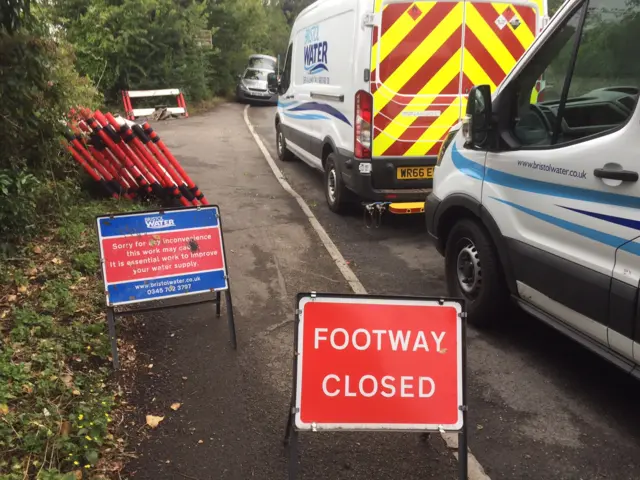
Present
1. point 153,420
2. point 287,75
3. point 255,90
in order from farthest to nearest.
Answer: point 255,90
point 287,75
point 153,420

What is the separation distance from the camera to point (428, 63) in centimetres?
636

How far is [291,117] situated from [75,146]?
402 cm

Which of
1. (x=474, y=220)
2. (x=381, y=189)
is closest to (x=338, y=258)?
(x=381, y=189)

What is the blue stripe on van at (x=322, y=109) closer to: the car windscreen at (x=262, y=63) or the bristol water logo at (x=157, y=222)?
the bristol water logo at (x=157, y=222)

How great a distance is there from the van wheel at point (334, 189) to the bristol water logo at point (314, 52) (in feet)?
3.94

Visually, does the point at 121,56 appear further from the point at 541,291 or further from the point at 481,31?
the point at 541,291

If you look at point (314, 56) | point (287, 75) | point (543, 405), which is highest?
point (314, 56)

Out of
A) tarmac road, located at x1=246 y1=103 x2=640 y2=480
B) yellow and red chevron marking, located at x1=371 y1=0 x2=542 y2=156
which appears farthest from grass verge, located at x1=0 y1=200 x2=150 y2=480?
yellow and red chevron marking, located at x1=371 y1=0 x2=542 y2=156

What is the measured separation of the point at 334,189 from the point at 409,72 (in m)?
1.92

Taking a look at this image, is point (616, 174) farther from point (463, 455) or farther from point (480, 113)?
point (463, 455)

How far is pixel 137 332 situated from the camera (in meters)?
4.43

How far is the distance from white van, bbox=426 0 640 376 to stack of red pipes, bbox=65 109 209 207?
4.01 m

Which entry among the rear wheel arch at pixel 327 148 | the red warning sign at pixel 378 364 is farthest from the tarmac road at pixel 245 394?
the rear wheel arch at pixel 327 148

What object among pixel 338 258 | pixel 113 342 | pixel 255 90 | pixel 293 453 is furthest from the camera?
pixel 255 90
